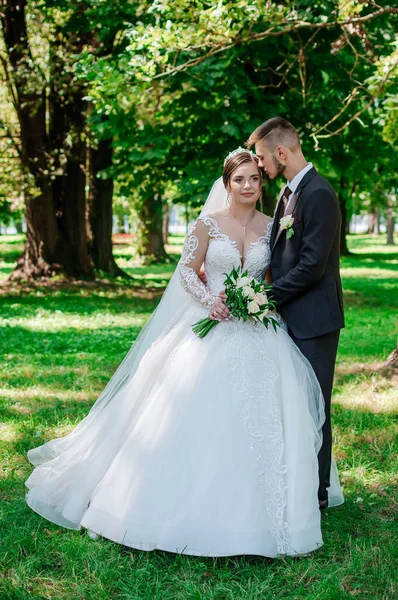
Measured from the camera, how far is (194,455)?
149 inches

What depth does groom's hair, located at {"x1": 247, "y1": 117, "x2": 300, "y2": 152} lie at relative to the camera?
4203 mm

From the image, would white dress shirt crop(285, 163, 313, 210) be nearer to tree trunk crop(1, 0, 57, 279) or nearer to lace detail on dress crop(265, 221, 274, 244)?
lace detail on dress crop(265, 221, 274, 244)

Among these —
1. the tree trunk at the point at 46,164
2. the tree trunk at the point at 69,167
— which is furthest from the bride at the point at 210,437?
the tree trunk at the point at 69,167

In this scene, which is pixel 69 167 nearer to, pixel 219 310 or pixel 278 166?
pixel 278 166

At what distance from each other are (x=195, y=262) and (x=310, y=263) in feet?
2.59

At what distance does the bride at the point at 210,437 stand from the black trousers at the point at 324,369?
13 centimetres

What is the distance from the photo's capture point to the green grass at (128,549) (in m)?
3.42

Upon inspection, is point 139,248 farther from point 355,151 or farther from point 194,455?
point 194,455

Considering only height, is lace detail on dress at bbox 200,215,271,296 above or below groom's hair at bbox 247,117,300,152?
below

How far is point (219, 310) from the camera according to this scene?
13.6 feet

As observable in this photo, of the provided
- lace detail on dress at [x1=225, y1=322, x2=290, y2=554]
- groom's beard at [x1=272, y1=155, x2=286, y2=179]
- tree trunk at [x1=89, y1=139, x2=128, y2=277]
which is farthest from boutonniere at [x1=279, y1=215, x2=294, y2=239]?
tree trunk at [x1=89, y1=139, x2=128, y2=277]

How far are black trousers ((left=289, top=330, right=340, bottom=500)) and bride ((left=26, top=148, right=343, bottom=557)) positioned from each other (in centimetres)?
13

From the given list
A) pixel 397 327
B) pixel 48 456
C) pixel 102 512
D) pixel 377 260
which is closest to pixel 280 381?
pixel 102 512

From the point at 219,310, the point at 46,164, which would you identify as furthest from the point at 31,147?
the point at 219,310
